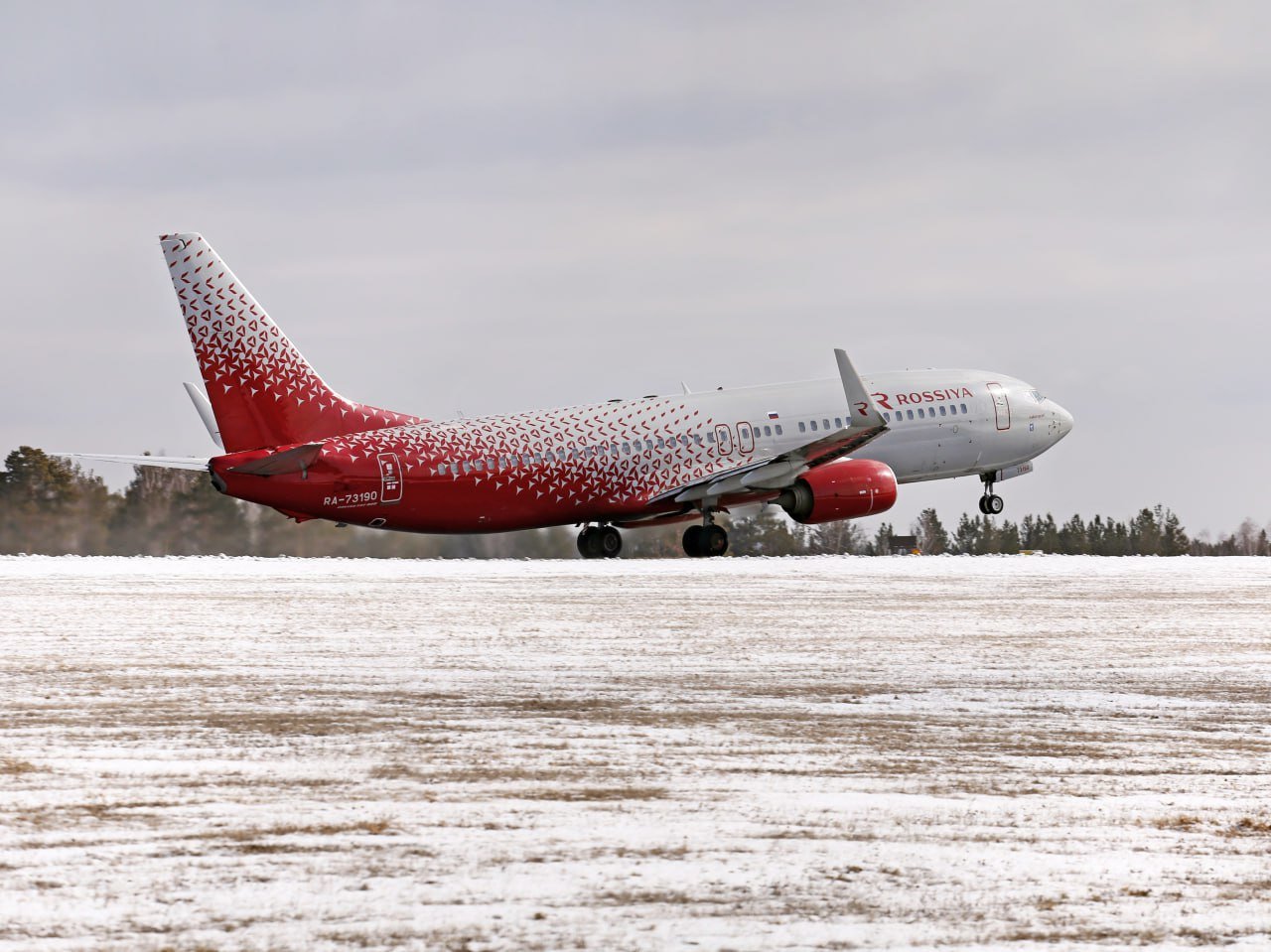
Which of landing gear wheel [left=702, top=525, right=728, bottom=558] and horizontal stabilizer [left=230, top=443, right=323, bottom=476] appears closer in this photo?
horizontal stabilizer [left=230, top=443, right=323, bottom=476]

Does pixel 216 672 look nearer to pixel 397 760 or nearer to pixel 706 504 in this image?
pixel 397 760

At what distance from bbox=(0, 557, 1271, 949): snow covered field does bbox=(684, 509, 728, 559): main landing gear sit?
20725mm

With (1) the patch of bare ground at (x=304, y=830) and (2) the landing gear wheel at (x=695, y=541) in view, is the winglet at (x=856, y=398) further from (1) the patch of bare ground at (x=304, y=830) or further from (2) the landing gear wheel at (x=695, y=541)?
(1) the patch of bare ground at (x=304, y=830)

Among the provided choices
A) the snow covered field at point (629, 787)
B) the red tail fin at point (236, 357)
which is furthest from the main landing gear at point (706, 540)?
the snow covered field at point (629, 787)

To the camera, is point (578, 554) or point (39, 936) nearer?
point (39, 936)

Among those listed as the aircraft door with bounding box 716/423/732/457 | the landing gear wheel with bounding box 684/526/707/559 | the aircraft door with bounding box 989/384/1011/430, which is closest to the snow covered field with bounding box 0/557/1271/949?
the aircraft door with bounding box 716/423/732/457

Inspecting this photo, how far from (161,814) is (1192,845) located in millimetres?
5140

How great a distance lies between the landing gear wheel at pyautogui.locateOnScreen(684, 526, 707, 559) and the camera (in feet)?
135

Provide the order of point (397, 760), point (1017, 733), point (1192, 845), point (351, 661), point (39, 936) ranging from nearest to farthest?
1. point (39, 936)
2. point (1192, 845)
3. point (397, 760)
4. point (1017, 733)
5. point (351, 661)

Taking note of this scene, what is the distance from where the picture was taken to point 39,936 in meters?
6.04

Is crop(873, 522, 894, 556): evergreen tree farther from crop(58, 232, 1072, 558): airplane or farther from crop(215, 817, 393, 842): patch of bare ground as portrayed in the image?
crop(215, 817, 393, 842): patch of bare ground

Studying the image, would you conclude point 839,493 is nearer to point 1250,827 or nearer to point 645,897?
point 1250,827

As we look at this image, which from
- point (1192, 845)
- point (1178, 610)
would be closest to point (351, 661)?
point (1192, 845)

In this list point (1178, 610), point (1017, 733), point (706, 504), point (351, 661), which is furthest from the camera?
point (706, 504)
